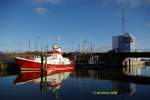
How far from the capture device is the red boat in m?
82.2

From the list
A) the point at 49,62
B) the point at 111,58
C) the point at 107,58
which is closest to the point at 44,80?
the point at 49,62

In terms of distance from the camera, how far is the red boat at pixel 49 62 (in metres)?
82.2

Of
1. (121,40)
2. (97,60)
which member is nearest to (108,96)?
(97,60)

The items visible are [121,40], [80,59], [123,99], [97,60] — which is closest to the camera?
[123,99]

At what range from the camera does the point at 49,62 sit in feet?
287

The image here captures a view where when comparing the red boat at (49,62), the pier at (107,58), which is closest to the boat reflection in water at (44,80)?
the red boat at (49,62)

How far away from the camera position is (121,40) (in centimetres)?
17288

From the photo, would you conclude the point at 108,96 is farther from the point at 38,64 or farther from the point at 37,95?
the point at 38,64

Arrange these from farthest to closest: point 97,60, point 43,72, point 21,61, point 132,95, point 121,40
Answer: point 121,40 → point 97,60 → point 21,61 → point 43,72 → point 132,95

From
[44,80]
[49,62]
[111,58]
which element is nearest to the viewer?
[44,80]

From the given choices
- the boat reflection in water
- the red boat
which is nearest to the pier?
the red boat

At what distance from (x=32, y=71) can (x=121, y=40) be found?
98.0m

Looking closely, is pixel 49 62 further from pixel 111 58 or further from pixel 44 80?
pixel 111 58

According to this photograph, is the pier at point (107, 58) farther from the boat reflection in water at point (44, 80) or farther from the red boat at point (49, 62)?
the boat reflection in water at point (44, 80)
